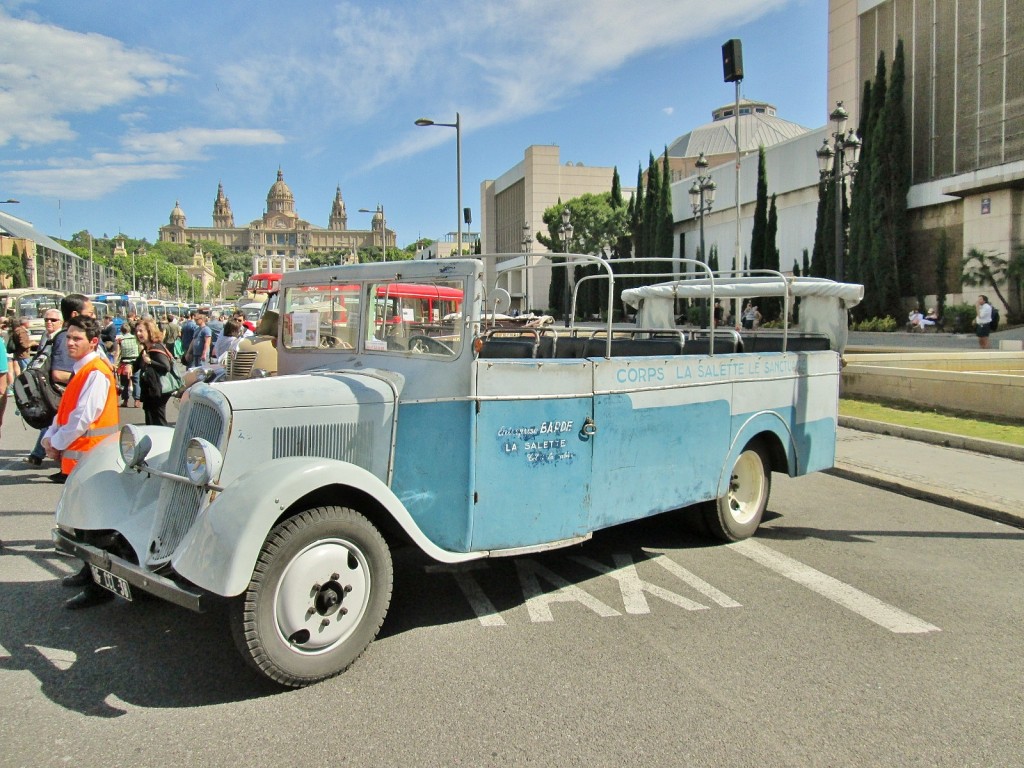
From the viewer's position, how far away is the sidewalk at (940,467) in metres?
7.29

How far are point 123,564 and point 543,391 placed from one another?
229cm

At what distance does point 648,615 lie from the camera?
14.6ft

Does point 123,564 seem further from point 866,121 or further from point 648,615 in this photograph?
point 866,121

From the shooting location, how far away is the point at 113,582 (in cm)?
368

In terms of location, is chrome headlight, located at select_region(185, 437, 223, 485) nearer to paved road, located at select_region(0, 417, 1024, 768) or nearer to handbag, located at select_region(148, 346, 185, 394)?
paved road, located at select_region(0, 417, 1024, 768)

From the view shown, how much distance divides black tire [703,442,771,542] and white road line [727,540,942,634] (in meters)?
0.13

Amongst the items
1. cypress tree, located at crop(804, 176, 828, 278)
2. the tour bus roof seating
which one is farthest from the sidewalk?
cypress tree, located at crop(804, 176, 828, 278)

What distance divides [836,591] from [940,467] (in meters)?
4.84

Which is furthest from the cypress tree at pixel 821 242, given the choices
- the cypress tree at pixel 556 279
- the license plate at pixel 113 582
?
the license plate at pixel 113 582

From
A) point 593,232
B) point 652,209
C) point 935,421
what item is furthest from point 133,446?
point 593,232

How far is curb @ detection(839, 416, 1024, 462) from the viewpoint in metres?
9.26

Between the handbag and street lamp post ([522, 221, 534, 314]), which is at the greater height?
street lamp post ([522, 221, 534, 314])

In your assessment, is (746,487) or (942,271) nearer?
(746,487)

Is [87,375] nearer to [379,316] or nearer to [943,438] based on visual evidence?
[379,316]
